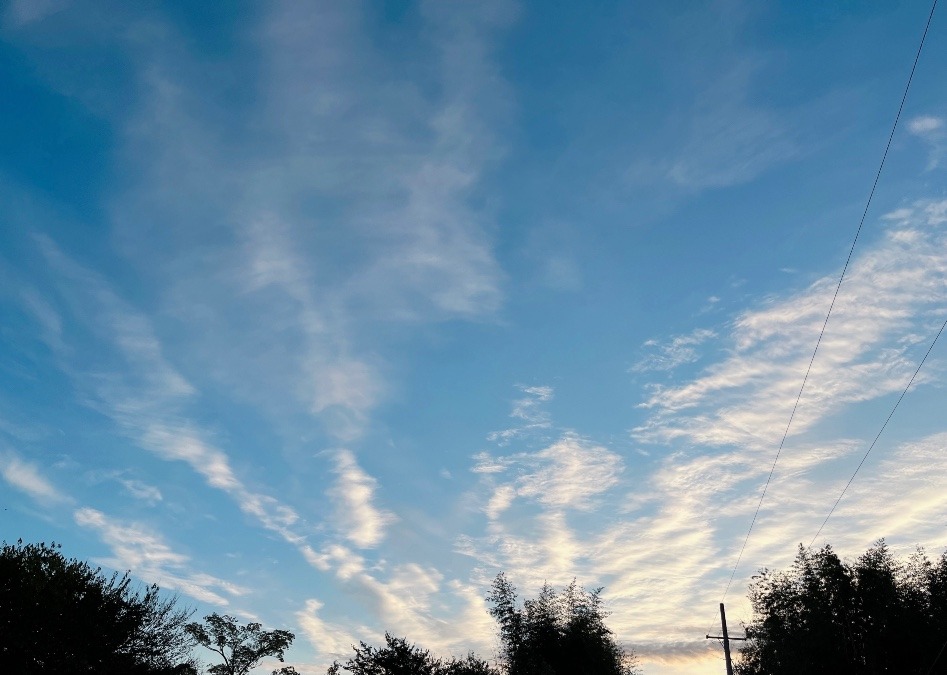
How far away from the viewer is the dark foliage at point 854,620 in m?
63.6

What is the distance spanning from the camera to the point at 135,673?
144 ft

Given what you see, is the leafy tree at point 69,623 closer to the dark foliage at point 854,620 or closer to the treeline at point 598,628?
the treeline at point 598,628

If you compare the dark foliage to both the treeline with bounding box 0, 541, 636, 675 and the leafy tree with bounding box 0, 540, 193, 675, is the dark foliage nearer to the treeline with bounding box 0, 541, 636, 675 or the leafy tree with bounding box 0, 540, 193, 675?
the treeline with bounding box 0, 541, 636, 675

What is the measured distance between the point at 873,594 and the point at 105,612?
62.6m

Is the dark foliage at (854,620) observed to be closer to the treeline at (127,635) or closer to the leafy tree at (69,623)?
the treeline at (127,635)

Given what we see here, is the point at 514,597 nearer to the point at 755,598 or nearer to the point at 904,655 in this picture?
the point at 755,598

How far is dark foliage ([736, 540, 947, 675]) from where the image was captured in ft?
209

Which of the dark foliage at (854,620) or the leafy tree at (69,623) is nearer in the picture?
the leafy tree at (69,623)

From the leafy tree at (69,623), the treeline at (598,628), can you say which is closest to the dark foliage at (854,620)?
the treeline at (598,628)

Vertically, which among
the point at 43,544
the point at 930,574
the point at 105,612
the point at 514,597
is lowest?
the point at 105,612

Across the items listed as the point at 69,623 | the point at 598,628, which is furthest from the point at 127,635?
the point at 598,628

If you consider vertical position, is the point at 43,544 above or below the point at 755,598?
below

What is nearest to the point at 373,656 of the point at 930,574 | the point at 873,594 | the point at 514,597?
the point at 514,597

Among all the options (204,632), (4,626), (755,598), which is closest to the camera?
(4,626)
